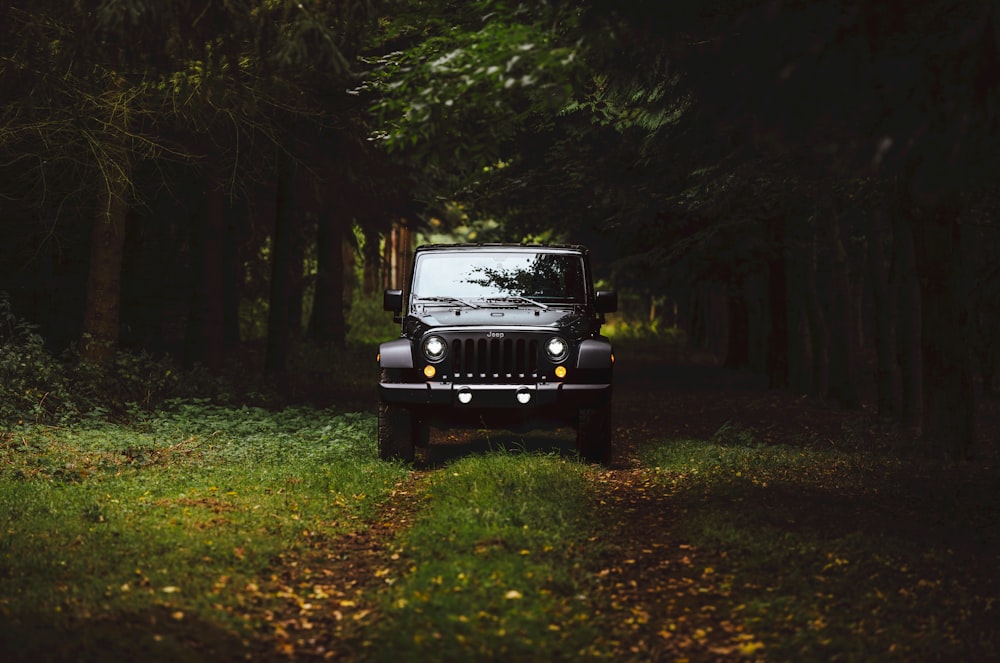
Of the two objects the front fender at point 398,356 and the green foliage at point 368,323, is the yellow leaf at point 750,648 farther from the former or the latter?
the green foliage at point 368,323

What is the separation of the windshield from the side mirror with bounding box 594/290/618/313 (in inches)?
9.8

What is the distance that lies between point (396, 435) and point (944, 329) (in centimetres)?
630

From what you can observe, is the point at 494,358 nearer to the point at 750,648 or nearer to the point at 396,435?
the point at 396,435

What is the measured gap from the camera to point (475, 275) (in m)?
12.9

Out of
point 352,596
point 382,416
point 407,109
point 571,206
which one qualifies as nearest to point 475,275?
point 382,416

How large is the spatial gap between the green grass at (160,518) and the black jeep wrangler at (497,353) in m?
0.95

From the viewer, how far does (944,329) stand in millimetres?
13000

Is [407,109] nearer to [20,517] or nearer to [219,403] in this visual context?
[20,517]

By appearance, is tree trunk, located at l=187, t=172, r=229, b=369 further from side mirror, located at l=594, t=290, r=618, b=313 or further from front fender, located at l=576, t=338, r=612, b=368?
front fender, located at l=576, t=338, r=612, b=368

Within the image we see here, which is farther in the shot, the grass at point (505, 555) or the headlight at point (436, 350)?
the headlight at point (436, 350)

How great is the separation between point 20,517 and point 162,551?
1782 mm

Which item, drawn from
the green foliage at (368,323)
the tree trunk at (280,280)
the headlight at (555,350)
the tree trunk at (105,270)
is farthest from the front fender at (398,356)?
the green foliage at (368,323)

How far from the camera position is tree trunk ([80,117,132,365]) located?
16338mm

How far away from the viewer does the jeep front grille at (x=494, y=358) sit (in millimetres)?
11609
